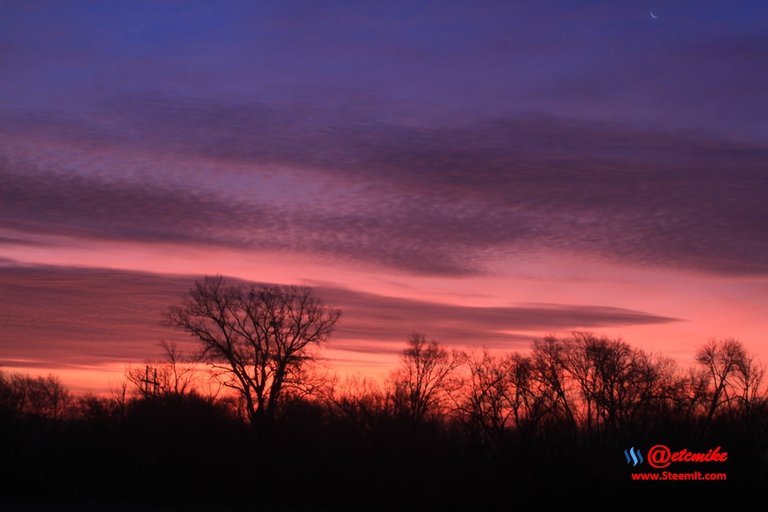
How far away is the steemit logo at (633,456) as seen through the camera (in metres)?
41.9

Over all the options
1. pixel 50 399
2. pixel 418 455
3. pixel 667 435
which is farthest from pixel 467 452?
pixel 50 399

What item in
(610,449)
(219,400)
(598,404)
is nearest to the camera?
(610,449)

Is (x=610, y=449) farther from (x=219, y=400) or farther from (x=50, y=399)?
(x=50, y=399)

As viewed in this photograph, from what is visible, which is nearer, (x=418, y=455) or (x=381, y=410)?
(x=418, y=455)

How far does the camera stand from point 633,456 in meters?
43.5

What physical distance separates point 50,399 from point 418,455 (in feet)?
209

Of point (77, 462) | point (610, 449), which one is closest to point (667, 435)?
point (610, 449)

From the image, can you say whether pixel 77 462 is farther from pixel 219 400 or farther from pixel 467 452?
pixel 467 452

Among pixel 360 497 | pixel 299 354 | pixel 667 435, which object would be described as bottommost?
pixel 360 497

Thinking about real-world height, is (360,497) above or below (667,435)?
below

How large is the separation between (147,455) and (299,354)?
15242 mm

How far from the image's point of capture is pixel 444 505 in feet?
136

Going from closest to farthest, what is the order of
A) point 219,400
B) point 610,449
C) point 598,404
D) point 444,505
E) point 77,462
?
point 444,505
point 77,462
point 610,449
point 219,400
point 598,404

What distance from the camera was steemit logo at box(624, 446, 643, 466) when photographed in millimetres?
41938
